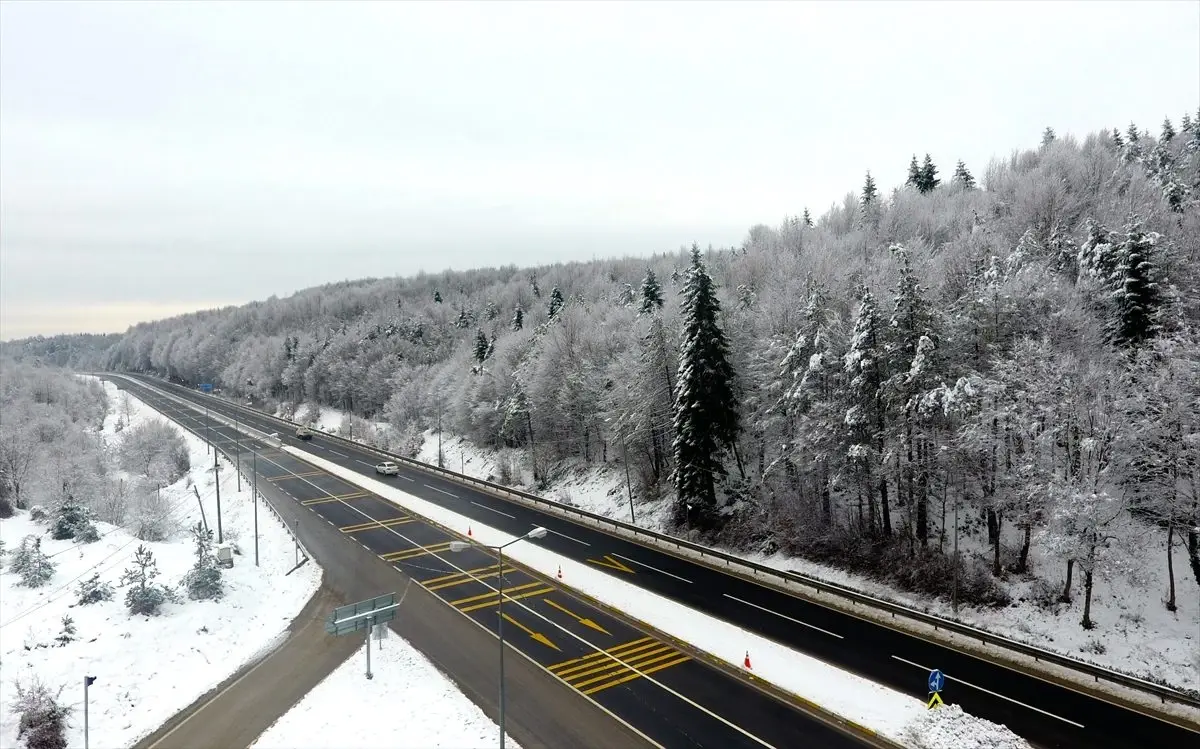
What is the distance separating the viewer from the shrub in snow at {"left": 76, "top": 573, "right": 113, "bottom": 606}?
24.3 meters

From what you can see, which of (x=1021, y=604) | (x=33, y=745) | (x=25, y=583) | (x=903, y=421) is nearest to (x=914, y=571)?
(x=1021, y=604)

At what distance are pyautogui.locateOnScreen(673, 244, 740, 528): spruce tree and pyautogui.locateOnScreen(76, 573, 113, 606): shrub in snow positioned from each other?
94.4 ft

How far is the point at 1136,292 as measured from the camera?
29.2 metres

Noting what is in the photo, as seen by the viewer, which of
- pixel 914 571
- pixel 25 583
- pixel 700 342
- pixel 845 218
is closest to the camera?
pixel 25 583

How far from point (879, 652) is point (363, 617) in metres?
19.7

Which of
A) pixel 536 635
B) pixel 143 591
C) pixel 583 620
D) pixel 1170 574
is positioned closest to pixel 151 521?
pixel 143 591

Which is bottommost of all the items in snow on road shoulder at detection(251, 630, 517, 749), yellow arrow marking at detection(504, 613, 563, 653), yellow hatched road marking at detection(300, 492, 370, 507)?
yellow hatched road marking at detection(300, 492, 370, 507)

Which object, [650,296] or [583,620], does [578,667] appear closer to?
[583,620]

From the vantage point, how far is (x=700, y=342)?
3634 cm

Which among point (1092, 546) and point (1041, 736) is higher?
point (1092, 546)

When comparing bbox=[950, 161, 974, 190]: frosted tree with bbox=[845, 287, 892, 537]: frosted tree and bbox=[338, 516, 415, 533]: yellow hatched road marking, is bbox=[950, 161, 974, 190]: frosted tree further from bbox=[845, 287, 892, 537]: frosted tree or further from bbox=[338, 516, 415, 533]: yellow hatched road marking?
bbox=[338, 516, 415, 533]: yellow hatched road marking

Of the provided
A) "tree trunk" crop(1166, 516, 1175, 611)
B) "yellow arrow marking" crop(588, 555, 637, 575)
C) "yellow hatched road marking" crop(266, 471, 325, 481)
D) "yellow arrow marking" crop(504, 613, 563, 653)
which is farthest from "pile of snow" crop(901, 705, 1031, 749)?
"yellow hatched road marking" crop(266, 471, 325, 481)

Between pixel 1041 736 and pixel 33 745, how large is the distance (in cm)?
2966

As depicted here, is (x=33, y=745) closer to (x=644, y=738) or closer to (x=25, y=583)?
(x=25, y=583)
